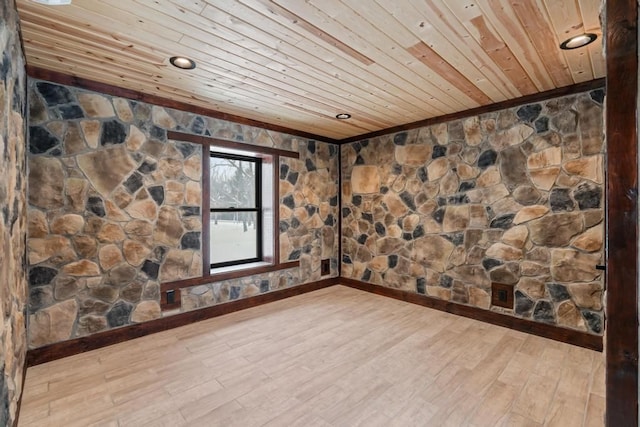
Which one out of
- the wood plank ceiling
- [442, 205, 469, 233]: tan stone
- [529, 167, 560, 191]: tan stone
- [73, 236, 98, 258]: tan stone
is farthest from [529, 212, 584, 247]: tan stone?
[73, 236, 98, 258]: tan stone

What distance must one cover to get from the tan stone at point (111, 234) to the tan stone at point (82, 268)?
9.1 inches

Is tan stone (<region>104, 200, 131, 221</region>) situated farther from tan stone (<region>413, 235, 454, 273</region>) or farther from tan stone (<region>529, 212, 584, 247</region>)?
tan stone (<region>529, 212, 584, 247</region>)

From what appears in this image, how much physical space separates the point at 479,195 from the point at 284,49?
2.67 metres

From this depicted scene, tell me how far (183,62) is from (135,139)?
43.0 inches

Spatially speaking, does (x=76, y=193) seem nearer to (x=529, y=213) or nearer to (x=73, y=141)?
(x=73, y=141)

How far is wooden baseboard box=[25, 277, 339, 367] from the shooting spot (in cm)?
250

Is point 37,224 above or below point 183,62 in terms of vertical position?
below

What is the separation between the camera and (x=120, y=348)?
2.74 m

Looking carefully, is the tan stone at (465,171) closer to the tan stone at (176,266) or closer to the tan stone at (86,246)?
the tan stone at (176,266)

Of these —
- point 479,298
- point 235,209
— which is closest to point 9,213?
point 235,209

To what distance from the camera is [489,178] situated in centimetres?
335

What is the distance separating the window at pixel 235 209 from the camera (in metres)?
3.82

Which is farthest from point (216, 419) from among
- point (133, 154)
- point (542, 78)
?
point (542, 78)

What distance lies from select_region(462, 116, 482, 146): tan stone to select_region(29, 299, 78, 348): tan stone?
439cm
